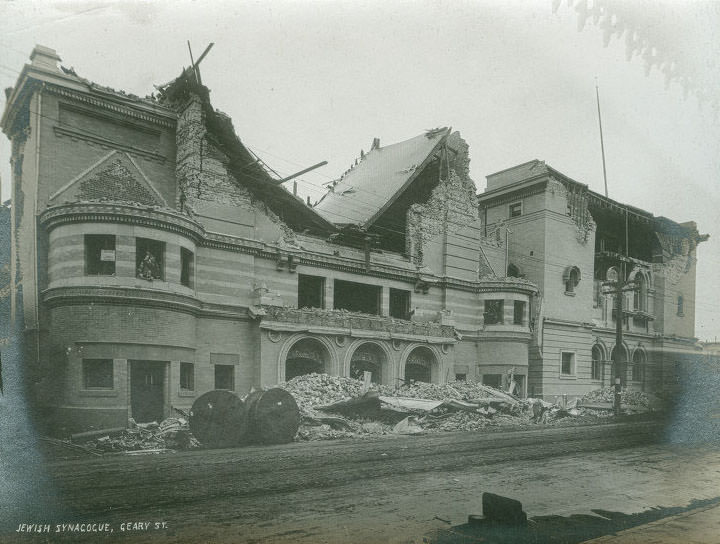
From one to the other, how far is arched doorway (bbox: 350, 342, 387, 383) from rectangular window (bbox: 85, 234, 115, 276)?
362 inches

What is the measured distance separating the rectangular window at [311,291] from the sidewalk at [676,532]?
1412cm

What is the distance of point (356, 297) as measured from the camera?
21.6 metres

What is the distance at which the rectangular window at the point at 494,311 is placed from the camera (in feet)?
78.0

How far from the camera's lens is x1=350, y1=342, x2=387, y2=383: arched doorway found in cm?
2044

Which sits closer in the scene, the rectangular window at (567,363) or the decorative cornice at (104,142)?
the decorative cornice at (104,142)

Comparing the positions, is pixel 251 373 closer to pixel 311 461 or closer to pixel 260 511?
pixel 311 461

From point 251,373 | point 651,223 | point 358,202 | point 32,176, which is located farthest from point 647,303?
point 32,176

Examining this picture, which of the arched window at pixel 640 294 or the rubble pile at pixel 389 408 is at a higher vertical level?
the arched window at pixel 640 294

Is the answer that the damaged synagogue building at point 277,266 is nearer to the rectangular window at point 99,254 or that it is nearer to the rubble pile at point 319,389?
the rectangular window at point 99,254

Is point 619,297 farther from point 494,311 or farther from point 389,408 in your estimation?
point 389,408

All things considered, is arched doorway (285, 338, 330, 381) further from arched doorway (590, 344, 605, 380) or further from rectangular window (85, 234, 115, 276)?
arched doorway (590, 344, 605, 380)

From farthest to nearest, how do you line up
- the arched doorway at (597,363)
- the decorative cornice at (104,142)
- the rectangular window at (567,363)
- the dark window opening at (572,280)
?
1. the arched doorway at (597,363)
2. the rectangular window at (567,363)
3. the dark window opening at (572,280)
4. the decorative cornice at (104,142)

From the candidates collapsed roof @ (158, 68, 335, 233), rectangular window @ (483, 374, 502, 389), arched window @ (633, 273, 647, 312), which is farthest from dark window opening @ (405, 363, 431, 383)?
arched window @ (633, 273, 647, 312)

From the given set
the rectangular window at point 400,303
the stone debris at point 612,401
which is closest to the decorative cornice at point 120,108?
the rectangular window at point 400,303
